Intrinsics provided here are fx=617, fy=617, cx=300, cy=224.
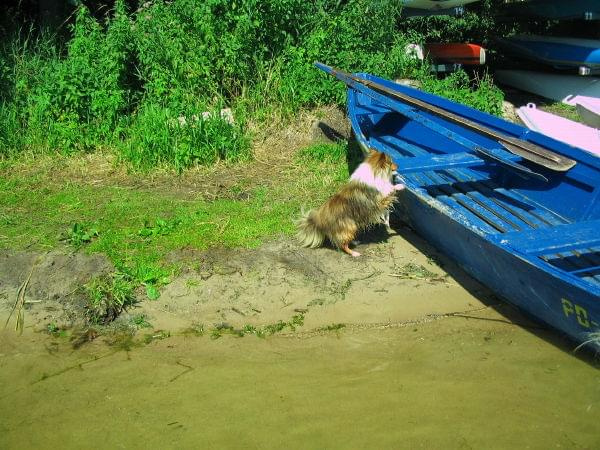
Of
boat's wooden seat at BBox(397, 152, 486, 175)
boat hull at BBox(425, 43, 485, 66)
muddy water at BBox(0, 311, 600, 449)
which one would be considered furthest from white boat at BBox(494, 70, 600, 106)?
muddy water at BBox(0, 311, 600, 449)

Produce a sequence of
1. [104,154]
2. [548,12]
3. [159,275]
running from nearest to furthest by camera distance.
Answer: [159,275] → [104,154] → [548,12]

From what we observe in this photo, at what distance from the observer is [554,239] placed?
445 cm

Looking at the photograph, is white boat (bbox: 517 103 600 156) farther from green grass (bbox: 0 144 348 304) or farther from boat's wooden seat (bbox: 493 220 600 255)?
boat's wooden seat (bbox: 493 220 600 255)

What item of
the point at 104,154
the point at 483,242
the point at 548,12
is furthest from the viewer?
the point at 548,12

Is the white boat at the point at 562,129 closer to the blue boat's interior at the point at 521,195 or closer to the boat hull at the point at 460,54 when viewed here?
the blue boat's interior at the point at 521,195

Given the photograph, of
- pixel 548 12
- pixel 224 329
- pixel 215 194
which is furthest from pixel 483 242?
pixel 548 12

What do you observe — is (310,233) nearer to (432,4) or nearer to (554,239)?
(554,239)

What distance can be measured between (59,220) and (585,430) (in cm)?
529

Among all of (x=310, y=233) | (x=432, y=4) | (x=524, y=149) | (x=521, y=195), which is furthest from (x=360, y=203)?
(x=432, y=4)

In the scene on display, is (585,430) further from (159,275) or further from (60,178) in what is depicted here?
(60,178)

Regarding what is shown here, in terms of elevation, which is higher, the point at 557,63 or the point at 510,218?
the point at 557,63

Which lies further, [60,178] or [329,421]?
[60,178]

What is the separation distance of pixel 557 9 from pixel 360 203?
7.24 meters

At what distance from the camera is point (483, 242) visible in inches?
188
